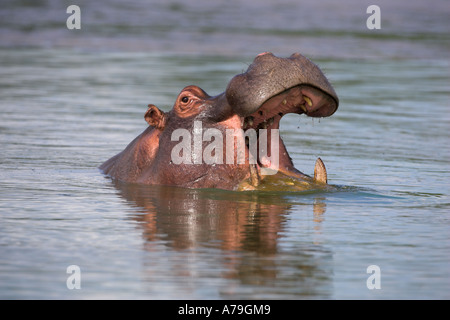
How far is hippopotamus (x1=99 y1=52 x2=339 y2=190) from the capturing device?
745 cm

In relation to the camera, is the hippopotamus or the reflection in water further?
the hippopotamus

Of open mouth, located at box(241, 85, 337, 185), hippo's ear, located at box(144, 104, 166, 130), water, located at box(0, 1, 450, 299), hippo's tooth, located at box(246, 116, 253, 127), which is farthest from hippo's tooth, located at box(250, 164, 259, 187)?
hippo's ear, located at box(144, 104, 166, 130)

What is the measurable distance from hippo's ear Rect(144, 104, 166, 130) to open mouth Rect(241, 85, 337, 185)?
0.86m

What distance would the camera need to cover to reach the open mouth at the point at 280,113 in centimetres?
759

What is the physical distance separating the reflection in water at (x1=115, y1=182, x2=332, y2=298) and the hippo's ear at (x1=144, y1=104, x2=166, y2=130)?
55 centimetres

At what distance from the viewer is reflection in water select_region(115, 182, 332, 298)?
19.1 ft

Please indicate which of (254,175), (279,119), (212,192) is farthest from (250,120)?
(212,192)

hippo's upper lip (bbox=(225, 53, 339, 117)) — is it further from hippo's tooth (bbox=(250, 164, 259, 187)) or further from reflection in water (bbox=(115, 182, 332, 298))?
reflection in water (bbox=(115, 182, 332, 298))

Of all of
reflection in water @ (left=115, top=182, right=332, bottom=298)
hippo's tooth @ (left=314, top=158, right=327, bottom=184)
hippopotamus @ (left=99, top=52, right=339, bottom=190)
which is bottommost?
reflection in water @ (left=115, top=182, right=332, bottom=298)

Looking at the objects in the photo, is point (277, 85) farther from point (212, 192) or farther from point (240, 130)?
point (212, 192)

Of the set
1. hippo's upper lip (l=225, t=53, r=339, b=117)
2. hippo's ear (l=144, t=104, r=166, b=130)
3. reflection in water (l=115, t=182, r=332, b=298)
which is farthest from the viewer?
hippo's ear (l=144, t=104, r=166, b=130)

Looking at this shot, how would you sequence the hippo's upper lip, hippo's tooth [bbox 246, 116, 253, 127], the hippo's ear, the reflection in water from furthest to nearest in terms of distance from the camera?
A: the hippo's ear
hippo's tooth [bbox 246, 116, 253, 127]
the hippo's upper lip
the reflection in water

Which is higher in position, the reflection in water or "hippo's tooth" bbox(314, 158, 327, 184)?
"hippo's tooth" bbox(314, 158, 327, 184)
